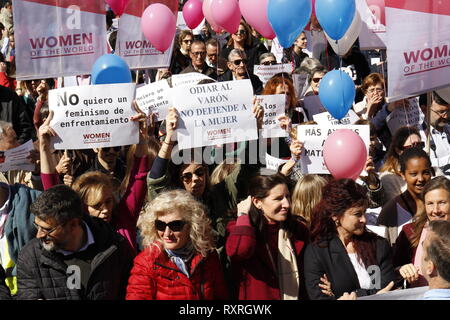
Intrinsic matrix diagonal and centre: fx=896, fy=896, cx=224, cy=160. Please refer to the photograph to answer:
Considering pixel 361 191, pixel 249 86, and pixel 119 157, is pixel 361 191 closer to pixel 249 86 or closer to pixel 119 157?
pixel 249 86

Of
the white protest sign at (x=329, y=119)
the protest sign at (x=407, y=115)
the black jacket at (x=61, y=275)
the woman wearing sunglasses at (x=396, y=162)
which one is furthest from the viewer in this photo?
the protest sign at (x=407, y=115)

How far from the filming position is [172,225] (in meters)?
4.98

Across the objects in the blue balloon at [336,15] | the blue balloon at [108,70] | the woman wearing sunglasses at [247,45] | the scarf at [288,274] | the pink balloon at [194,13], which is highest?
the pink balloon at [194,13]

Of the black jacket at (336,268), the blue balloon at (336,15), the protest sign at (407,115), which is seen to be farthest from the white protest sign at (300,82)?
the black jacket at (336,268)

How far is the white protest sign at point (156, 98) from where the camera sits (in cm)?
669

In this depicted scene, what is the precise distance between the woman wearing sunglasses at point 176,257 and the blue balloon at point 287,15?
9.30 feet

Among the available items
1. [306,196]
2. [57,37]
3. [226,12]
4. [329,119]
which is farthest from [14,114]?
[306,196]

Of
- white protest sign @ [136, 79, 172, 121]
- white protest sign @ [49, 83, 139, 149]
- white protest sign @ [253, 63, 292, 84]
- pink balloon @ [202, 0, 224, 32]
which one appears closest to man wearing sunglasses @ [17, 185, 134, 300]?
white protest sign @ [49, 83, 139, 149]

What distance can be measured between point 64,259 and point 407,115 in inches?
158

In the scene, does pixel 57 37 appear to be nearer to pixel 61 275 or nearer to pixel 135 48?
pixel 135 48

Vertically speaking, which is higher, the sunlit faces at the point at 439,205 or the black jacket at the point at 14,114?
the black jacket at the point at 14,114

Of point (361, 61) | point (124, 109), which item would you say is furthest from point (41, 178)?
point (361, 61)

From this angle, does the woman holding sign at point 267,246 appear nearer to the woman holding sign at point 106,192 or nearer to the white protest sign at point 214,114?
the woman holding sign at point 106,192

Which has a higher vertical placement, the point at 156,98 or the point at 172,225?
the point at 156,98
